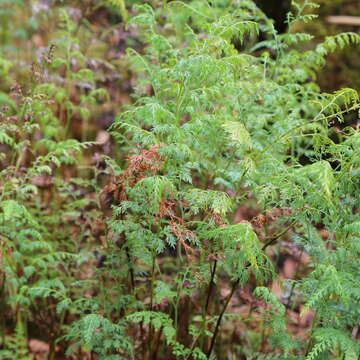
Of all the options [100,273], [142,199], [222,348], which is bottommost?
[222,348]

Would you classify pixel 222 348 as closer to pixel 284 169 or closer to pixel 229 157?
pixel 229 157

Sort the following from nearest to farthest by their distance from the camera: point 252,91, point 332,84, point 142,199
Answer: point 142,199, point 252,91, point 332,84

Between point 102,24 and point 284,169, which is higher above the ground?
point 102,24

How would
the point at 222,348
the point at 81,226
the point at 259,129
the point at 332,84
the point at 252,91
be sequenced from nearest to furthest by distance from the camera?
the point at 252,91, the point at 259,129, the point at 81,226, the point at 222,348, the point at 332,84

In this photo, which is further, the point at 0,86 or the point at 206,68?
the point at 0,86

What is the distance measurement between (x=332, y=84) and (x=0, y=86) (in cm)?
378

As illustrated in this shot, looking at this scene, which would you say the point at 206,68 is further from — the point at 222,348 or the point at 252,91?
the point at 222,348

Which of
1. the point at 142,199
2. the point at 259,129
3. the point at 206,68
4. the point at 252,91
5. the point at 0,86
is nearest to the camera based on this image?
the point at 206,68

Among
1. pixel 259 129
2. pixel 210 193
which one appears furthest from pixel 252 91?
pixel 210 193

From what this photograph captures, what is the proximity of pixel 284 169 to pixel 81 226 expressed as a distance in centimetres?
144

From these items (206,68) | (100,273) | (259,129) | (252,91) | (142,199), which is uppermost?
(206,68)

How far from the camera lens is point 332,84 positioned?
4746 mm

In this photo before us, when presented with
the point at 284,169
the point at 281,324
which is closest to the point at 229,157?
the point at 284,169

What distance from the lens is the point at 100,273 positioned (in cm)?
254
